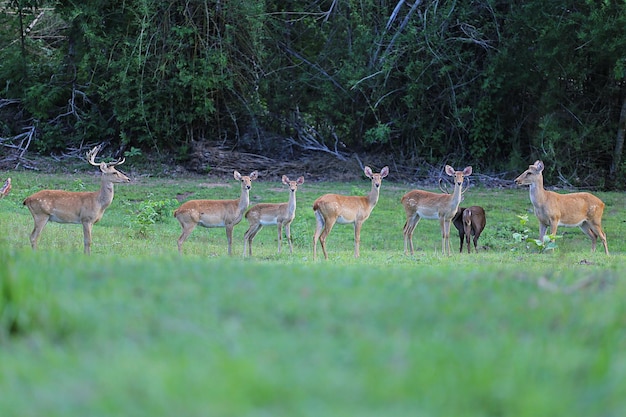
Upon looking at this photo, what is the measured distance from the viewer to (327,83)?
25.5m

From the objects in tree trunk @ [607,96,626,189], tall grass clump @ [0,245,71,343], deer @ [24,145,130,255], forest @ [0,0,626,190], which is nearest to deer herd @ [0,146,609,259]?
deer @ [24,145,130,255]

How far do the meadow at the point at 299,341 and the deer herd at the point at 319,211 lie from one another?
612cm

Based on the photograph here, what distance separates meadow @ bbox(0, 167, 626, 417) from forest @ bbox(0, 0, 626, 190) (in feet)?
53.8

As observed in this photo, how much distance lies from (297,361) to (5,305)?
1.80 m

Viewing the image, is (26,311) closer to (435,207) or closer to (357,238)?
(357,238)

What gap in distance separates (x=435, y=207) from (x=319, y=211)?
2.19 meters

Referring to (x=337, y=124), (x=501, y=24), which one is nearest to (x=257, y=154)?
(x=337, y=124)

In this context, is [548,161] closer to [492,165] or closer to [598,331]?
[492,165]

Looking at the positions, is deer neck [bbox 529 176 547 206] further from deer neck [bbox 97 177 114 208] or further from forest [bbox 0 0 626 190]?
deer neck [bbox 97 177 114 208]

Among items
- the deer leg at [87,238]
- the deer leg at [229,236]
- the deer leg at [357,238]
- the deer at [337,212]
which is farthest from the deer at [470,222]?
the deer leg at [87,238]

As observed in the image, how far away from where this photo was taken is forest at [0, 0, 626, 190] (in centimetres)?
2280

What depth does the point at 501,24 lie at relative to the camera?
79.6ft

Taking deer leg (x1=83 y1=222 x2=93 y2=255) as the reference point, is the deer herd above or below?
above

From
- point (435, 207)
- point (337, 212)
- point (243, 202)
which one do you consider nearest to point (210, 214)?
point (243, 202)
